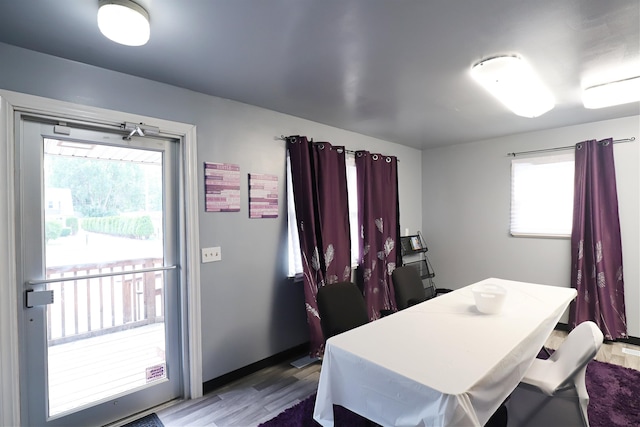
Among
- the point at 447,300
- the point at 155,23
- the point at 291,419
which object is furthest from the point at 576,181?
the point at 155,23

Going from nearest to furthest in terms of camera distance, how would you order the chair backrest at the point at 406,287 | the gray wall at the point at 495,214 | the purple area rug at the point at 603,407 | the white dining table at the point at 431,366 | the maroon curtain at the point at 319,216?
the white dining table at the point at 431,366, the purple area rug at the point at 603,407, the chair backrest at the point at 406,287, the maroon curtain at the point at 319,216, the gray wall at the point at 495,214

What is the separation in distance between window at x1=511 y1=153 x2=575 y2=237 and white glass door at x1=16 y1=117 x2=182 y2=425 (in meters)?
3.97

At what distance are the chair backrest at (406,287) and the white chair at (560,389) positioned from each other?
3.41 feet

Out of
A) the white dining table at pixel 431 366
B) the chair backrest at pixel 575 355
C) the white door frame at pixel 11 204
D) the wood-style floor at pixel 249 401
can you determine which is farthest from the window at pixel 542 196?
the white door frame at pixel 11 204

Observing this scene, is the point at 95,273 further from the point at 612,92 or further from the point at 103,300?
the point at 612,92

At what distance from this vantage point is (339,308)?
226 centimetres

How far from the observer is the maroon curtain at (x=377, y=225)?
3754mm

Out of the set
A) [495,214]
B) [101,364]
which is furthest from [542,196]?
[101,364]

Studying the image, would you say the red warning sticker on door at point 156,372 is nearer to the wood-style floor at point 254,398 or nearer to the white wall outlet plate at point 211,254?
the wood-style floor at point 254,398

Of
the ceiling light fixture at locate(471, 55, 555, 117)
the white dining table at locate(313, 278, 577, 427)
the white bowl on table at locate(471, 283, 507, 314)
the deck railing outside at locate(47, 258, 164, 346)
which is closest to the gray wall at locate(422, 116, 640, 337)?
the ceiling light fixture at locate(471, 55, 555, 117)

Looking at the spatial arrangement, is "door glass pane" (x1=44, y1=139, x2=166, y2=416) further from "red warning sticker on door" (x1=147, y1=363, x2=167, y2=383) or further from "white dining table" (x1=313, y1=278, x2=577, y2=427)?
"white dining table" (x1=313, y1=278, x2=577, y2=427)

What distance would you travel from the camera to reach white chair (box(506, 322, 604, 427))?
167 cm

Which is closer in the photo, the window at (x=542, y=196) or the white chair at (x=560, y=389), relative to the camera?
the white chair at (x=560, y=389)

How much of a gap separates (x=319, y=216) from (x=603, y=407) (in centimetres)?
263
